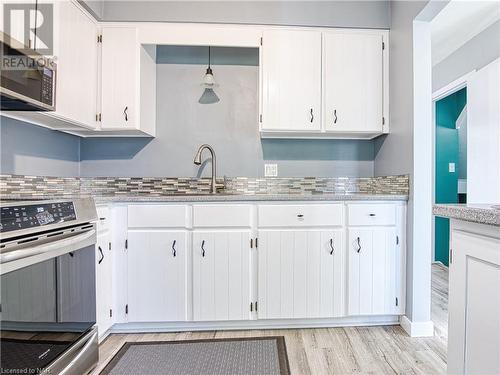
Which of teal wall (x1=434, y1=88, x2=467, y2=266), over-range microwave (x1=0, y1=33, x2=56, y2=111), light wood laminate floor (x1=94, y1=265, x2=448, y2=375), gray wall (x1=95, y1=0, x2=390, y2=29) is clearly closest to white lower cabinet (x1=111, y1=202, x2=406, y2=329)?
light wood laminate floor (x1=94, y1=265, x2=448, y2=375)

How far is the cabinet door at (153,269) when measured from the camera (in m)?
1.85

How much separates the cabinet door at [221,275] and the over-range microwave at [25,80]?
1151mm

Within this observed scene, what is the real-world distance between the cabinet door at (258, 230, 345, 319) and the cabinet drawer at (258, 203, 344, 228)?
0.18 ft

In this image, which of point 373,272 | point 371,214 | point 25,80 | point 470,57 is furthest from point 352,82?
point 25,80

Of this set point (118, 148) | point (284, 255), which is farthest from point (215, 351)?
point (118, 148)

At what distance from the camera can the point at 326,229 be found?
75.0 inches

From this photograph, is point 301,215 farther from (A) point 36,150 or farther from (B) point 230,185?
(A) point 36,150

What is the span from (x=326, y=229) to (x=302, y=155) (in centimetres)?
83

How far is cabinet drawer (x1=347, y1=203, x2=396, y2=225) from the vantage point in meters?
1.92

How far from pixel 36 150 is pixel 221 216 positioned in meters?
1.37

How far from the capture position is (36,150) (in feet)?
6.31

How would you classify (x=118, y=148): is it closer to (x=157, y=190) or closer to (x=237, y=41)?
(x=157, y=190)

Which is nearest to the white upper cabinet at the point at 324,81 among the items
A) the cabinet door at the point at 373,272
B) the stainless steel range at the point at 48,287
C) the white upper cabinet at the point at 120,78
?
the cabinet door at the point at 373,272

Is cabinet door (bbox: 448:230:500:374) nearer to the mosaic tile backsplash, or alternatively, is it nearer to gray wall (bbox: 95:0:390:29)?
the mosaic tile backsplash
